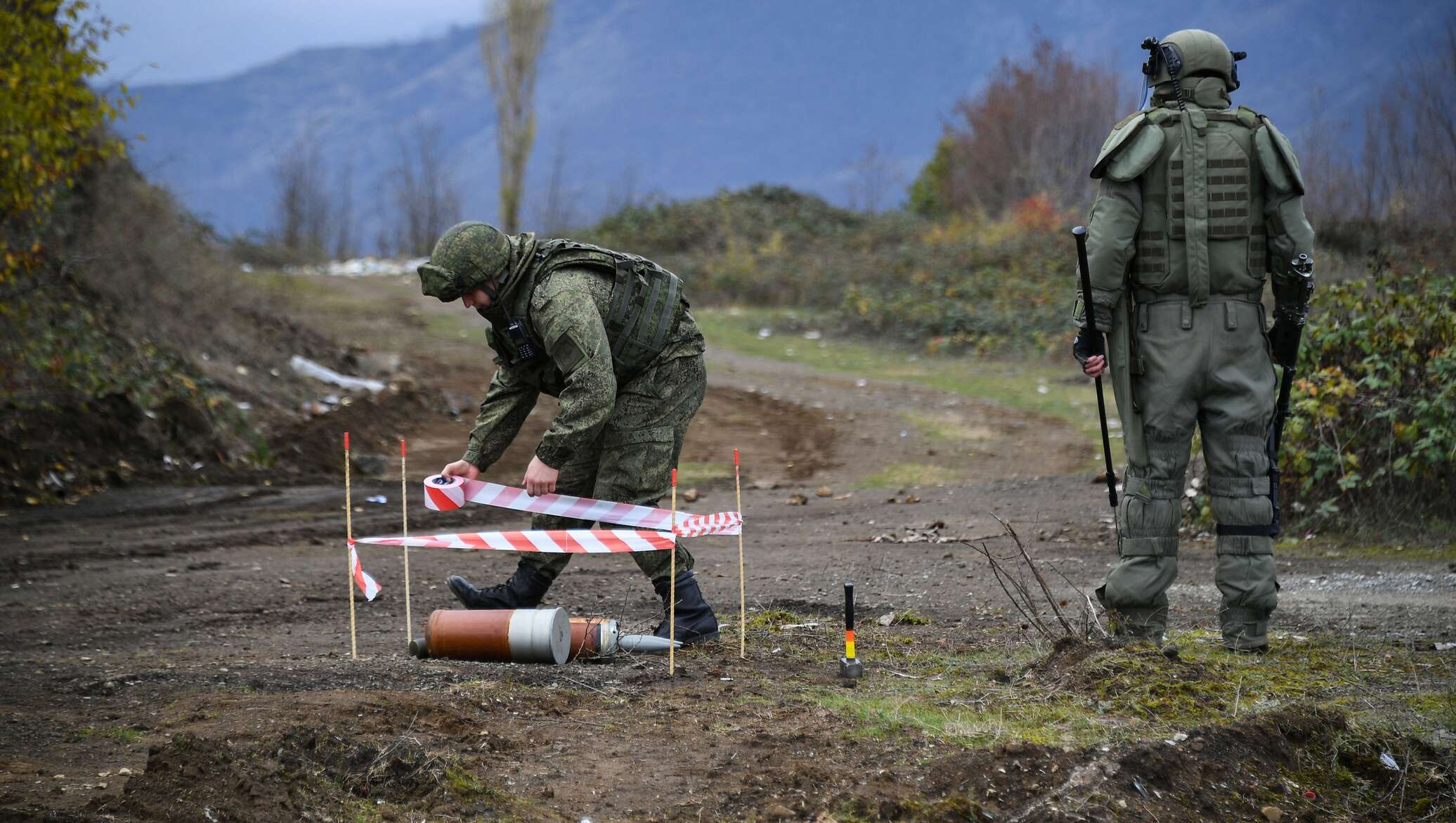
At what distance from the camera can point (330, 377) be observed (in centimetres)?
1781

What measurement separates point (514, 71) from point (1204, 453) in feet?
125

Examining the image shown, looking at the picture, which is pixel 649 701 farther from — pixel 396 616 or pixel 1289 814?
pixel 396 616

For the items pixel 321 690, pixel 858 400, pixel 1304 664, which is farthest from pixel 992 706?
pixel 858 400

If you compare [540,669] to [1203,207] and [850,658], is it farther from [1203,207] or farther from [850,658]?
[1203,207]

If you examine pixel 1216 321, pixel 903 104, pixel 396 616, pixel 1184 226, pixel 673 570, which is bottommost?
pixel 396 616

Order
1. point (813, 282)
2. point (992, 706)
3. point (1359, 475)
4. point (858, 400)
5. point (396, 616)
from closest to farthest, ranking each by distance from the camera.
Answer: point (992, 706)
point (396, 616)
point (1359, 475)
point (858, 400)
point (813, 282)

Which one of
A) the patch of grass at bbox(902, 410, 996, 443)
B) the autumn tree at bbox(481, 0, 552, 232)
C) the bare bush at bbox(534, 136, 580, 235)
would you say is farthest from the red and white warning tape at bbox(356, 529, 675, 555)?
the bare bush at bbox(534, 136, 580, 235)

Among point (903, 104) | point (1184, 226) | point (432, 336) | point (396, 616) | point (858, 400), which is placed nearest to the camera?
point (1184, 226)

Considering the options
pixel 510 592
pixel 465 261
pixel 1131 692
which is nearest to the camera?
pixel 1131 692

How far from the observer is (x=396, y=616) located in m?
7.04

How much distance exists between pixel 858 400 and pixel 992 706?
12.8m

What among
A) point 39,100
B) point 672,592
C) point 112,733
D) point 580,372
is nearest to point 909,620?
point 672,592

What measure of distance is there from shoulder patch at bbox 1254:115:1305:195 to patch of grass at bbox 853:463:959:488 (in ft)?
23.9

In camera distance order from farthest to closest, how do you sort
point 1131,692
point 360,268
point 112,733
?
1. point 360,268
2. point 1131,692
3. point 112,733
